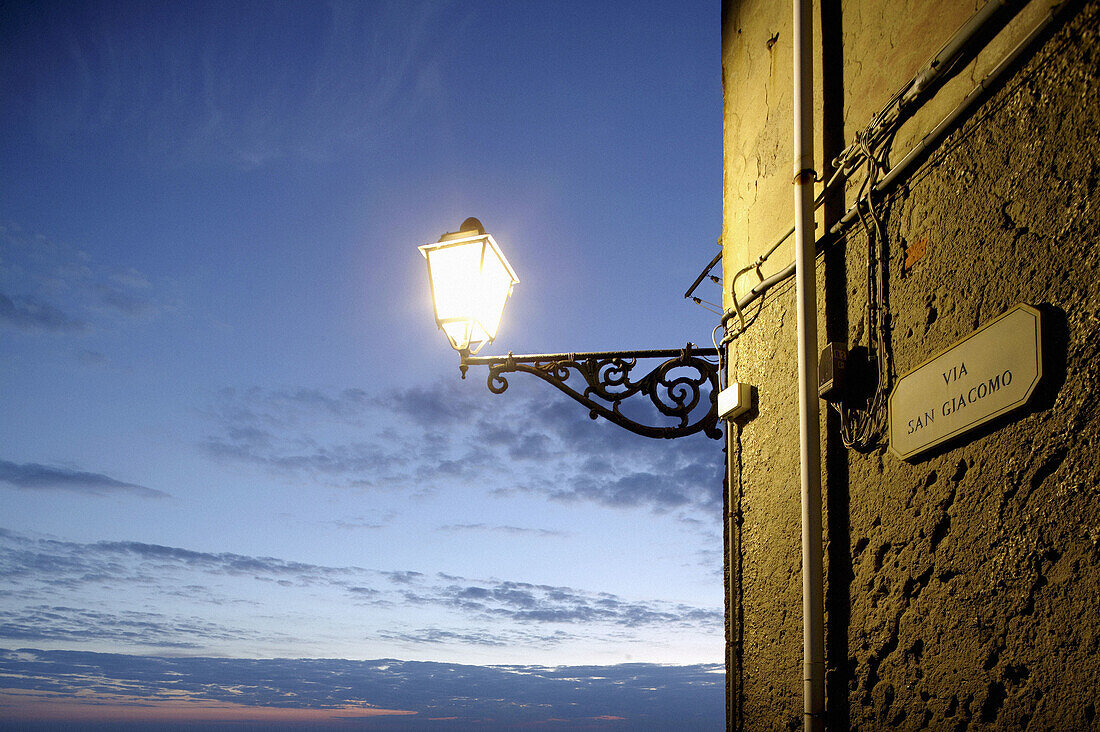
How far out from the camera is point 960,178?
3.04m

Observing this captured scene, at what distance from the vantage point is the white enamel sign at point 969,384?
2547 mm

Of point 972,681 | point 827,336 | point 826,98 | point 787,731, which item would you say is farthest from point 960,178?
point 787,731

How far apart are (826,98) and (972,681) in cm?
274

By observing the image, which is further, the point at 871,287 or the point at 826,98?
the point at 826,98

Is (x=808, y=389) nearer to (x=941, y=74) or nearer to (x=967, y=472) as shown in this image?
(x=967, y=472)

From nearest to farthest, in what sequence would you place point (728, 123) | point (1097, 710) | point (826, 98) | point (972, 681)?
point (1097, 710) → point (972, 681) → point (826, 98) → point (728, 123)

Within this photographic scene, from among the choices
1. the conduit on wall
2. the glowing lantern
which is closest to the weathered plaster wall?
the conduit on wall

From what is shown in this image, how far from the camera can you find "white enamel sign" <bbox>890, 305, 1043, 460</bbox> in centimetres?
255

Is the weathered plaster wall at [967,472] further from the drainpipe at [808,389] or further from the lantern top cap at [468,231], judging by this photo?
the lantern top cap at [468,231]

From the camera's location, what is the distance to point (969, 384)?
2.82 meters

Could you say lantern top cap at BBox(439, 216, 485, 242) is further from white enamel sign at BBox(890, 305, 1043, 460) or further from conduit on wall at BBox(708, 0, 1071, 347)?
white enamel sign at BBox(890, 305, 1043, 460)

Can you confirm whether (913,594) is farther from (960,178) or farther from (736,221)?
(736,221)

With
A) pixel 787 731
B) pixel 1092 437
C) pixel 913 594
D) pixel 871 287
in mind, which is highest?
pixel 871 287

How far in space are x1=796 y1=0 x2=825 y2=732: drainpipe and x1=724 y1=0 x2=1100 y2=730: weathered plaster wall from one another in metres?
0.09
